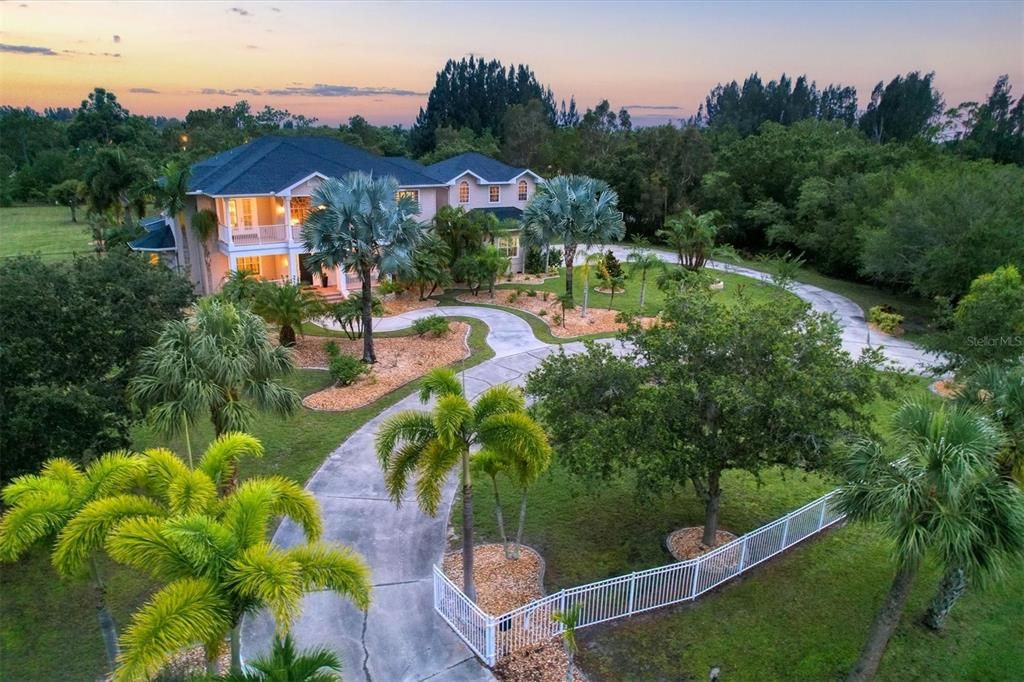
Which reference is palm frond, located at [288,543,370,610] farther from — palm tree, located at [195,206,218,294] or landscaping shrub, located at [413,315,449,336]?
palm tree, located at [195,206,218,294]

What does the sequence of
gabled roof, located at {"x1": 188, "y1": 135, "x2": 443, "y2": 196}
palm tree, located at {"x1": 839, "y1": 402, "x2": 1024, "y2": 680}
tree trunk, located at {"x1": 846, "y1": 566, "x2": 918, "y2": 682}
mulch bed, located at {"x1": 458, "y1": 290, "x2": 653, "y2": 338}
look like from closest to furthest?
palm tree, located at {"x1": 839, "y1": 402, "x2": 1024, "y2": 680}, tree trunk, located at {"x1": 846, "y1": 566, "x2": 918, "y2": 682}, mulch bed, located at {"x1": 458, "y1": 290, "x2": 653, "y2": 338}, gabled roof, located at {"x1": 188, "y1": 135, "x2": 443, "y2": 196}

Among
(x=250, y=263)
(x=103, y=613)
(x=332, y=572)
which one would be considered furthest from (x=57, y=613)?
(x=250, y=263)

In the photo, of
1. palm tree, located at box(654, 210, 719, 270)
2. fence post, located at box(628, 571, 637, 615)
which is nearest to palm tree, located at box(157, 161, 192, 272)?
palm tree, located at box(654, 210, 719, 270)

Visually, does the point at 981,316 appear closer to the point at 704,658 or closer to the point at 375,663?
the point at 704,658

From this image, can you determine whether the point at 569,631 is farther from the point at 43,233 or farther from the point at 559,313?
the point at 43,233

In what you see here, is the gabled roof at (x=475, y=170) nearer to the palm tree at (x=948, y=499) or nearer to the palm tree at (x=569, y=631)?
the palm tree at (x=569, y=631)

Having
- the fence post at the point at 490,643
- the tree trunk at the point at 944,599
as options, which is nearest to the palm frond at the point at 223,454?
the fence post at the point at 490,643

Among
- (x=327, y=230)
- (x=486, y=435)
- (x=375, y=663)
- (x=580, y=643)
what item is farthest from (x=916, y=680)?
(x=327, y=230)
